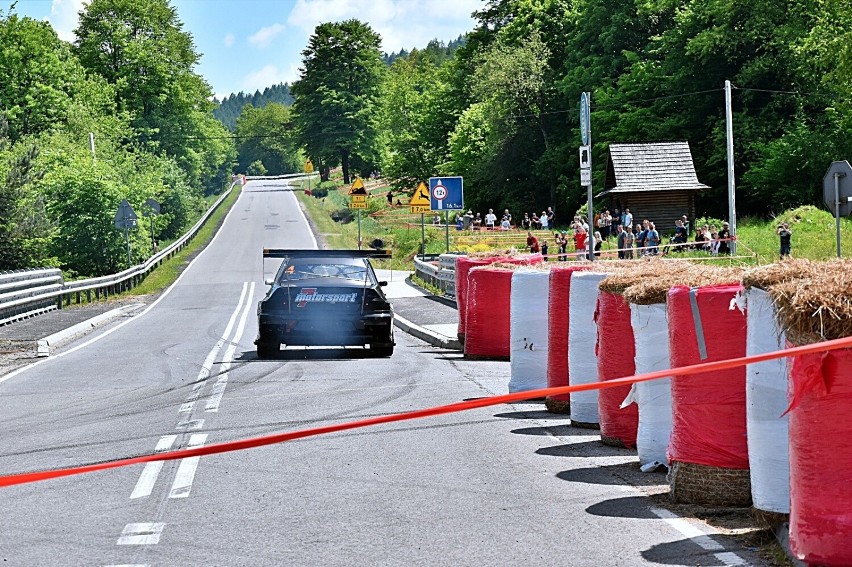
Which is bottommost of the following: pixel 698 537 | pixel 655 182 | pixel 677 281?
pixel 698 537

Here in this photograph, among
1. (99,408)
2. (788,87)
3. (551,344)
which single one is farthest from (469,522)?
(788,87)

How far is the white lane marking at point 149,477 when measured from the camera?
8.18m

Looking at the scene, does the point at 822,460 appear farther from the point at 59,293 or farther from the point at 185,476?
the point at 59,293

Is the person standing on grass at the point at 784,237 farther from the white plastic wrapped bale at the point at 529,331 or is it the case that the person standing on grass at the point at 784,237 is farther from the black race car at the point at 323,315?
the white plastic wrapped bale at the point at 529,331

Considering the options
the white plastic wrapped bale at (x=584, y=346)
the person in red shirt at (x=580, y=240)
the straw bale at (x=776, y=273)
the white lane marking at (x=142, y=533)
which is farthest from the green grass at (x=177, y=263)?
the straw bale at (x=776, y=273)

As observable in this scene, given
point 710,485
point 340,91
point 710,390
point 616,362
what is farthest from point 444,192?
point 340,91

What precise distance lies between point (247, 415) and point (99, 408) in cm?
194

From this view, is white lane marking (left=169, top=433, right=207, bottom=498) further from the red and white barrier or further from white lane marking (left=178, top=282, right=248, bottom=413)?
the red and white barrier

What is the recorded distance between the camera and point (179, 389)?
48.0ft

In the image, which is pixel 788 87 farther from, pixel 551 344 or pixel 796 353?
pixel 796 353

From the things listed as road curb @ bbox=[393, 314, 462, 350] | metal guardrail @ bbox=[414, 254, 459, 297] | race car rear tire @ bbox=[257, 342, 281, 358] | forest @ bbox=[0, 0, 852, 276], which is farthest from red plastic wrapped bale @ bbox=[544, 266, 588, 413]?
forest @ bbox=[0, 0, 852, 276]

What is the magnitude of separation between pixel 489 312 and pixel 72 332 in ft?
38.1

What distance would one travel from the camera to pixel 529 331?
41.3 feet

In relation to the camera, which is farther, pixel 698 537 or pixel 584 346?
pixel 584 346
